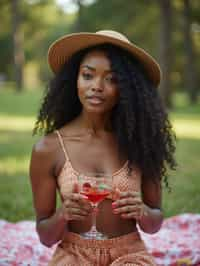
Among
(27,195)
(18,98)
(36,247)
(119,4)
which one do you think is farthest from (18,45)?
(36,247)

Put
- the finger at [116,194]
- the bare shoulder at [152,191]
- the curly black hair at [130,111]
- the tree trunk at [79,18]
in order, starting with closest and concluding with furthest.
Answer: the finger at [116,194] < the curly black hair at [130,111] < the bare shoulder at [152,191] < the tree trunk at [79,18]

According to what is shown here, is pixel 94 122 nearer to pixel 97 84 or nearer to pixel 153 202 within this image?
pixel 97 84

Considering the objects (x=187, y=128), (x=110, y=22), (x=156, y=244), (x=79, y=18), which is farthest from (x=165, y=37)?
(x=156, y=244)

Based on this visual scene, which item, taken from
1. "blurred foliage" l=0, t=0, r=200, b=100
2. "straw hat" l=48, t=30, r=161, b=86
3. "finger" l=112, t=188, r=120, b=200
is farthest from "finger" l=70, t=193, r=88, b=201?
"blurred foliage" l=0, t=0, r=200, b=100

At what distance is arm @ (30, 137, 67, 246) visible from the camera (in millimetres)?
3316

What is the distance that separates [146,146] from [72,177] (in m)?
0.49

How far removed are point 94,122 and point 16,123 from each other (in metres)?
13.8

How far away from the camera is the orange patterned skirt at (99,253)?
10.7ft

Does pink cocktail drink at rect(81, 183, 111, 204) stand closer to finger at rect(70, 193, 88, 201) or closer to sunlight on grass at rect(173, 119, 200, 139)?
finger at rect(70, 193, 88, 201)

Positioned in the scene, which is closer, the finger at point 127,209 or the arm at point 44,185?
the finger at point 127,209

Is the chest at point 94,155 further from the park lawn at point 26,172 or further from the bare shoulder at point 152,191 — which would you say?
the park lawn at point 26,172

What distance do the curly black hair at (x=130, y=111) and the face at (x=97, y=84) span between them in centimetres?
4

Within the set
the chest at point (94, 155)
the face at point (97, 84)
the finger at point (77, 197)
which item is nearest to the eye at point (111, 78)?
the face at point (97, 84)

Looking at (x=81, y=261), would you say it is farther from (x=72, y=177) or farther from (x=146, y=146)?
(x=146, y=146)
